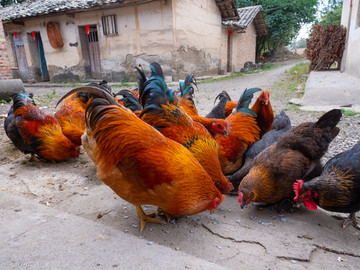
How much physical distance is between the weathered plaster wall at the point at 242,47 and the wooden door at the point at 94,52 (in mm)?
10812

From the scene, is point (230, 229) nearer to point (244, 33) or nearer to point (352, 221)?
point (352, 221)

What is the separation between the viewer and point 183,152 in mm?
2123

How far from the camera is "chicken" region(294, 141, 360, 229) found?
2.18 meters

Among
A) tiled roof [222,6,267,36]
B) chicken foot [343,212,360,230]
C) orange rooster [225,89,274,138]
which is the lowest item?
chicken foot [343,212,360,230]

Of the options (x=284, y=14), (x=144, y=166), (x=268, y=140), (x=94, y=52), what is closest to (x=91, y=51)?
(x=94, y=52)

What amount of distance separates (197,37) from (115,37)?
4.71m

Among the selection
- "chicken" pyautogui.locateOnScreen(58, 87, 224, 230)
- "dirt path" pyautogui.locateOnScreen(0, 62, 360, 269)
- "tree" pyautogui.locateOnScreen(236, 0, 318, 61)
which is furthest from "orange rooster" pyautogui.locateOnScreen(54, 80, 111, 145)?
"tree" pyautogui.locateOnScreen(236, 0, 318, 61)

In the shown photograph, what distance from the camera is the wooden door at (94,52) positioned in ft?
46.6

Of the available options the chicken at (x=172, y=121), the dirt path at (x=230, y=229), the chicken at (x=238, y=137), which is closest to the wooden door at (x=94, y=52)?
the dirt path at (x=230, y=229)

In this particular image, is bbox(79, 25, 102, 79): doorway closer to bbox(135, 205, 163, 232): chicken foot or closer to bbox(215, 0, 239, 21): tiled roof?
bbox(215, 0, 239, 21): tiled roof

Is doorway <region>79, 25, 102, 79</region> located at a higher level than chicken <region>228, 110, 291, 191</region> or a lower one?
higher

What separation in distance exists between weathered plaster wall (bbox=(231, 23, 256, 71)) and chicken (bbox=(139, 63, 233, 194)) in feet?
59.7

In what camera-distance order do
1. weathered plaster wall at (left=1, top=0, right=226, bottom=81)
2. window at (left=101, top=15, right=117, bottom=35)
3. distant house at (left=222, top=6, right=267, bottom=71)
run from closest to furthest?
1. weathered plaster wall at (left=1, top=0, right=226, bottom=81)
2. window at (left=101, top=15, right=117, bottom=35)
3. distant house at (left=222, top=6, right=267, bottom=71)

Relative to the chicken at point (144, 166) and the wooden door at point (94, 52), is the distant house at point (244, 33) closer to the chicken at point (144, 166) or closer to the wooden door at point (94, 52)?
the wooden door at point (94, 52)
